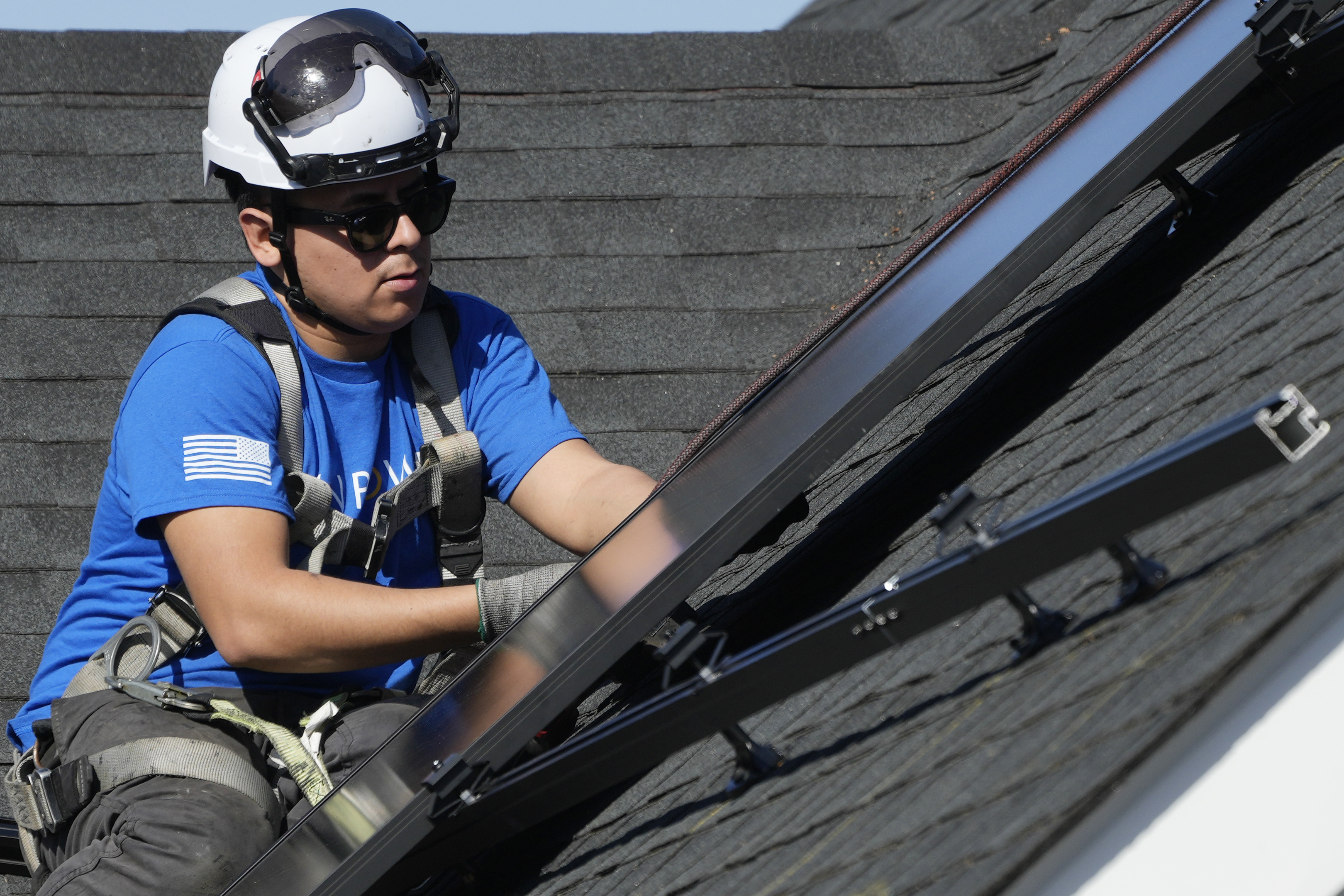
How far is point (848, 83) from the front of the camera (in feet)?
15.1

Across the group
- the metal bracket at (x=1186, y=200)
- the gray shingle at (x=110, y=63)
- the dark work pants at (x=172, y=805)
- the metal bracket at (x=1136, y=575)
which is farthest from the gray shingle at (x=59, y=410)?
the metal bracket at (x=1136, y=575)

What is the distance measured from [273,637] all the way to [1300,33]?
1876 millimetres

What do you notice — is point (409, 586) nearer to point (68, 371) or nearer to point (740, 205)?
point (68, 371)

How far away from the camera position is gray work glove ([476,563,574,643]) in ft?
7.34

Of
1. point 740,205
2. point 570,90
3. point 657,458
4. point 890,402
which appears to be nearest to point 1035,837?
point 890,402

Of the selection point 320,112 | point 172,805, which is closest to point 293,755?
point 172,805

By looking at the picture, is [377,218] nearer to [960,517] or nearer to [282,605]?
[282,605]

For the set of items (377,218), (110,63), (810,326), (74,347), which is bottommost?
(810,326)

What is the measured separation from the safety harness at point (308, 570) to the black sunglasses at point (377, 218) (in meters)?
0.17

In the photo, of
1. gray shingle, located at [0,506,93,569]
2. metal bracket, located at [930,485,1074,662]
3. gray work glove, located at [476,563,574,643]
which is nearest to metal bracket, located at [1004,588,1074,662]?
metal bracket, located at [930,485,1074,662]

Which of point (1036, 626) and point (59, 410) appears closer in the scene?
point (1036, 626)

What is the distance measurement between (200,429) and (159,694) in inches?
18.1

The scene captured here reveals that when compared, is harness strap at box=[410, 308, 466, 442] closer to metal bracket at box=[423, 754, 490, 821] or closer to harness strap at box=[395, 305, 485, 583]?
harness strap at box=[395, 305, 485, 583]

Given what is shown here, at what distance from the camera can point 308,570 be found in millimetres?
2340
